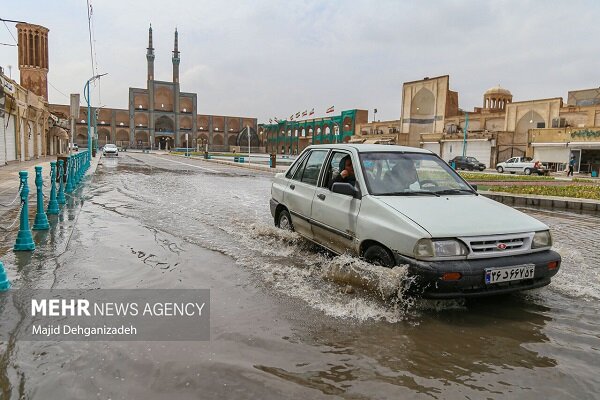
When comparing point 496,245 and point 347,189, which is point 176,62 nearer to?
point 347,189

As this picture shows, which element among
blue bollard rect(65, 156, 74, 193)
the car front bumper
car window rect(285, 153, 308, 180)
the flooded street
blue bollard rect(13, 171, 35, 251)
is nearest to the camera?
the flooded street

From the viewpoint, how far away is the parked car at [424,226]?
4.01 meters

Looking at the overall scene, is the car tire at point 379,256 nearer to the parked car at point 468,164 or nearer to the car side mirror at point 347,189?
the car side mirror at point 347,189

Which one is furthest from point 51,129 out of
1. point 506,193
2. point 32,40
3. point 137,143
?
point 137,143

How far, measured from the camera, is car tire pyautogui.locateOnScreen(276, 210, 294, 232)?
6.92 m

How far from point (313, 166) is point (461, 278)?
3.02 metres

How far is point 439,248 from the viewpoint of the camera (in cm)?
401

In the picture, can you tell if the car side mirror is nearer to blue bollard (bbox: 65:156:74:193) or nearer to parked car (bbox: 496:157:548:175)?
blue bollard (bbox: 65:156:74:193)

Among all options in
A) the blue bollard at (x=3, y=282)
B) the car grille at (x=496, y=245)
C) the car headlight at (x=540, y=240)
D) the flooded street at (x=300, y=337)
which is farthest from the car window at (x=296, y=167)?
the blue bollard at (x=3, y=282)

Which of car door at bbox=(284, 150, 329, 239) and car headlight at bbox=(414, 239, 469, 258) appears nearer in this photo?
car headlight at bbox=(414, 239, 469, 258)

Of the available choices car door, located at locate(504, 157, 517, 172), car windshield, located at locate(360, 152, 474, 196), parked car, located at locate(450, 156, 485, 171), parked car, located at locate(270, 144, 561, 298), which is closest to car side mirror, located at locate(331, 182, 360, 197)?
parked car, located at locate(270, 144, 561, 298)

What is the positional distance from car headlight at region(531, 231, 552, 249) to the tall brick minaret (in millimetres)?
58068

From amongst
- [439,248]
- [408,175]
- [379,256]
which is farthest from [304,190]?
[439,248]

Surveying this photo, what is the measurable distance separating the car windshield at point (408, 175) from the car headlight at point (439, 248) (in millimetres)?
1046
